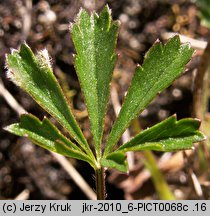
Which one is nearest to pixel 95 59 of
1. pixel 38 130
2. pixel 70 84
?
pixel 38 130

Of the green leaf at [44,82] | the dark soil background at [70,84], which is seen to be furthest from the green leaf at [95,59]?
the dark soil background at [70,84]

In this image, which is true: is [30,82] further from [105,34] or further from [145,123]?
[145,123]

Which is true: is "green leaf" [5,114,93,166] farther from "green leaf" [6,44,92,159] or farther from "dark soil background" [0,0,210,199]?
"dark soil background" [0,0,210,199]

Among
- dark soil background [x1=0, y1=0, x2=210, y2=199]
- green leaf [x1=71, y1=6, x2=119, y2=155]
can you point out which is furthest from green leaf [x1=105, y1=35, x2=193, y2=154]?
dark soil background [x1=0, y1=0, x2=210, y2=199]

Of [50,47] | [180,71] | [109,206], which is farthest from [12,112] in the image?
[180,71]

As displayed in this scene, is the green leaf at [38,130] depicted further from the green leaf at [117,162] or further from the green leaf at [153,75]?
the green leaf at [153,75]
